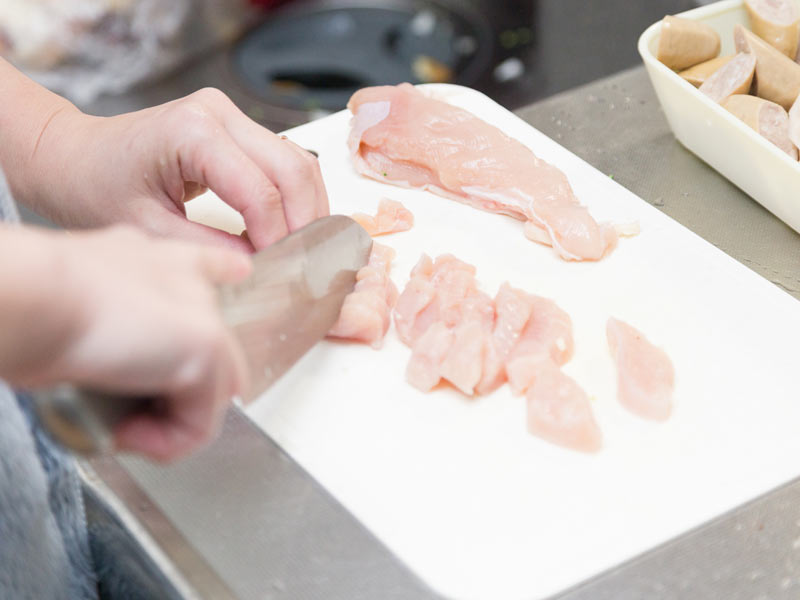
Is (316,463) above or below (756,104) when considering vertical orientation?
below

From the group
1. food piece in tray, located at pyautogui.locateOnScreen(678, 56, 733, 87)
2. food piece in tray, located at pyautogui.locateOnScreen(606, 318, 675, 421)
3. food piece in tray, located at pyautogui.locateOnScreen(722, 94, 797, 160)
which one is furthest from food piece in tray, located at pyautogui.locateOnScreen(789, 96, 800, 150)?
food piece in tray, located at pyautogui.locateOnScreen(606, 318, 675, 421)

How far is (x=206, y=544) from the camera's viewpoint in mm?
945

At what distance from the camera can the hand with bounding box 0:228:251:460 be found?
24.2 inches

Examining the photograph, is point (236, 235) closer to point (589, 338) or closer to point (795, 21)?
point (589, 338)

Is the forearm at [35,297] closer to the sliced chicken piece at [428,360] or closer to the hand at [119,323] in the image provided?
the hand at [119,323]

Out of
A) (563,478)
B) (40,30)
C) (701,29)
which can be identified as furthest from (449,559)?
(40,30)

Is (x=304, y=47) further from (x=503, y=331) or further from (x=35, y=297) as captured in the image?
(x=35, y=297)

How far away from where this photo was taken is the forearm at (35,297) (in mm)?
605

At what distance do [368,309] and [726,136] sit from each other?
623 mm

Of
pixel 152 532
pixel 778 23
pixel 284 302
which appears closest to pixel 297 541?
pixel 152 532

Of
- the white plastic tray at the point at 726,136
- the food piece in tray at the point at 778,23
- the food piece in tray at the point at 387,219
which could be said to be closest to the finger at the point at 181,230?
the food piece in tray at the point at 387,219

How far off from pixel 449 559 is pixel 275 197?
50 centimetres

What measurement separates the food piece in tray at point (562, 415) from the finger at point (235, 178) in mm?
393

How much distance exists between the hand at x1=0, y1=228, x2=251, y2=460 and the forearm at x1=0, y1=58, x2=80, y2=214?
26.2 inches
